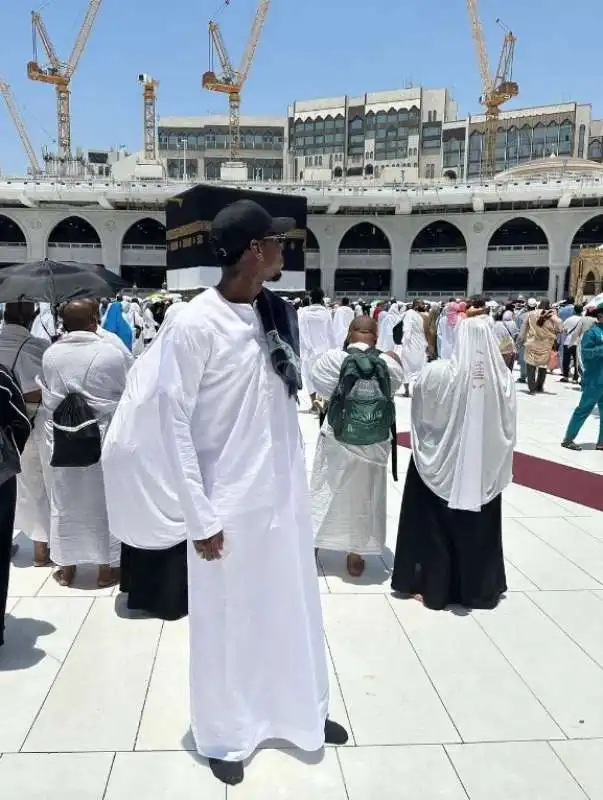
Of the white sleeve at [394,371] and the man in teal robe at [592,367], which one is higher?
the white sleeve at [394,371]

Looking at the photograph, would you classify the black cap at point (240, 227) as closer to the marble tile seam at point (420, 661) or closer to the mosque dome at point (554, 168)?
the marble tile seam at point (420, 661)

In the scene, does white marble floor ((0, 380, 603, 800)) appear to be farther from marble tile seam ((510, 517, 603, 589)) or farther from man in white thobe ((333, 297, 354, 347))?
man in white thobe ((333, 297, 354, 347))

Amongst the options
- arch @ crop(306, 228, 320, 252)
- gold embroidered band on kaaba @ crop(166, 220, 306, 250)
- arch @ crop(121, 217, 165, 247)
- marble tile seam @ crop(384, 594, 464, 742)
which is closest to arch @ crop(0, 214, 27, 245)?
arch @ crop(121, 217, 165, 247)

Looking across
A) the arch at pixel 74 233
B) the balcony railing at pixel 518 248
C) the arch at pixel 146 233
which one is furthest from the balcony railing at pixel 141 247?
the balcony railing at pixel 518 248

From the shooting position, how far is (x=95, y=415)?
3342mm

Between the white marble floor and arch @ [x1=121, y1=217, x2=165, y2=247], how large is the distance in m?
42.3

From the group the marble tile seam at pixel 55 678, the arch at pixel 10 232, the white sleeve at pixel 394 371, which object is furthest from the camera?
the arch at pixel 10 232

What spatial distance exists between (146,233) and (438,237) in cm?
1868

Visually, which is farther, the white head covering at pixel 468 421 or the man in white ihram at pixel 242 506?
the white head covering at pixel 468 421

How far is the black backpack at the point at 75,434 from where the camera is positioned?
10.7ft

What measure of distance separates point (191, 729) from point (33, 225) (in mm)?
43128

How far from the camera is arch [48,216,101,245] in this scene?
42.7 meters

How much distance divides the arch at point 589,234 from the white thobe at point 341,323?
31.9m

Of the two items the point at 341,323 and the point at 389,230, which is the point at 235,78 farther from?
the point at 341,323
